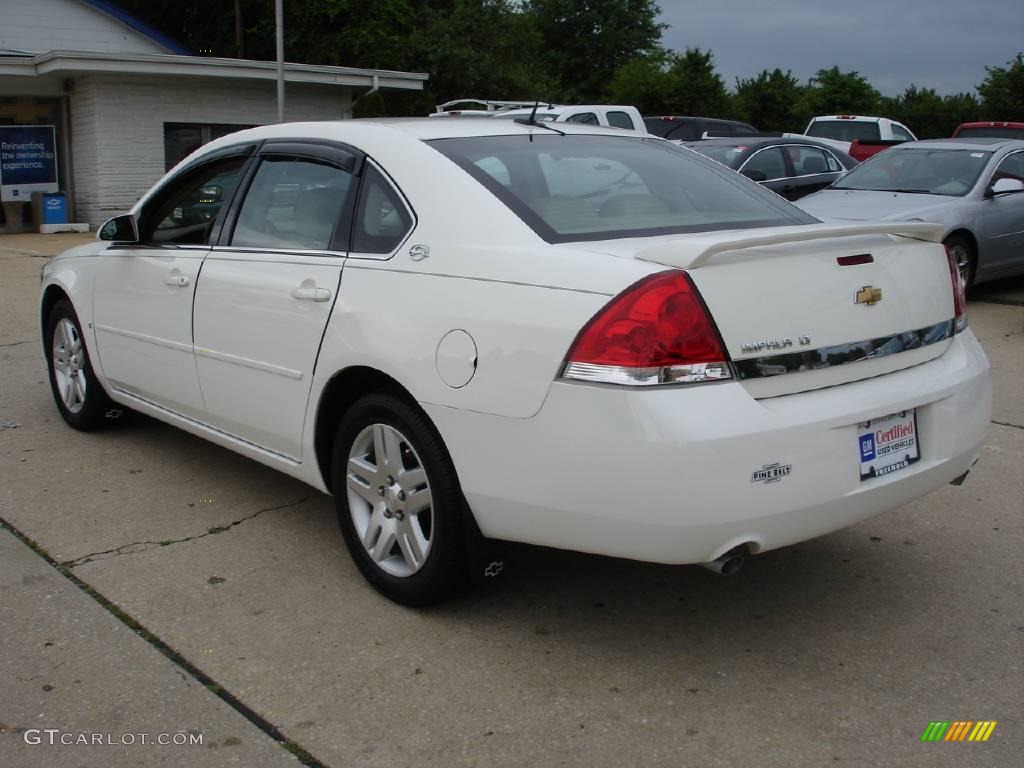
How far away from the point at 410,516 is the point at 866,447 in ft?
4.72

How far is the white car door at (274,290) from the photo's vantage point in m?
3.92

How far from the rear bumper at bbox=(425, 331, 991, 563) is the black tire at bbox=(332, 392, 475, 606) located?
0.30 ft

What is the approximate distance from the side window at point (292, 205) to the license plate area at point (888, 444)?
1974 millimetres

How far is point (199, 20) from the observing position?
39062 mm

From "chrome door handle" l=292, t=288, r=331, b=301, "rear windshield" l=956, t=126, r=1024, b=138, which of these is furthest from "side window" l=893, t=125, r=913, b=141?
"chrome door handle" l=292, t=288, r=331, b=301

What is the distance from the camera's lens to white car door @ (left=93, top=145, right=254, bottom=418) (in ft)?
15.2

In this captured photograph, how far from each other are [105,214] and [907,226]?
793 inches

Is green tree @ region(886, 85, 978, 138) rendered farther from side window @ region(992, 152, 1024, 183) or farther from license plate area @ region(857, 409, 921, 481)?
license plate area @ region(857, 409, 921, 481)

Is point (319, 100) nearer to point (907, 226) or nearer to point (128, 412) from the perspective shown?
point (128, 412)

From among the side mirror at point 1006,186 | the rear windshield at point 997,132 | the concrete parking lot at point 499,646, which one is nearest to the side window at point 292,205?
the concrete parking lot at point 499,646

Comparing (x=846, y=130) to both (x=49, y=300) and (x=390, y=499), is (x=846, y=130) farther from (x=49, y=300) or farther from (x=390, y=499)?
(x=390, y=499)

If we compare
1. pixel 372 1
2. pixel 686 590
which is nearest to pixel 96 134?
pixel 372 1

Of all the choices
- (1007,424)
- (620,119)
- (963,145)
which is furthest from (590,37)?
(1007,424)

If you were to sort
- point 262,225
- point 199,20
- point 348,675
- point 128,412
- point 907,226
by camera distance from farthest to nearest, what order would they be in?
point 199,20
point 128,412
point 262,225
point 907,226
point 348,675
